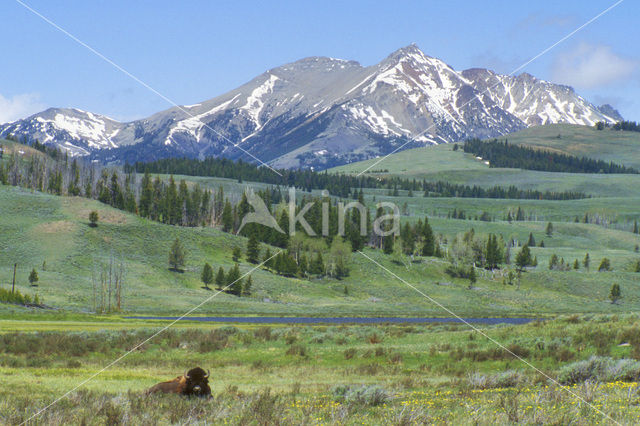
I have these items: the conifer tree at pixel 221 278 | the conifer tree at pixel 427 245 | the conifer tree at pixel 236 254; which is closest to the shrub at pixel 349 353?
the conifer tree at pixel 221 278

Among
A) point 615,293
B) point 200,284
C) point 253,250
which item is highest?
point 253,250

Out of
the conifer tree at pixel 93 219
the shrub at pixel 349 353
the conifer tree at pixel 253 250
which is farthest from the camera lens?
the conifer tree at pixel 253 250

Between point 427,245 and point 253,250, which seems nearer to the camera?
point 253,250

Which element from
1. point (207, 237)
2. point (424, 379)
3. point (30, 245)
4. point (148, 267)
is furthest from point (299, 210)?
point (424, 379)

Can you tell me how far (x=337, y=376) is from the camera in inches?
1098

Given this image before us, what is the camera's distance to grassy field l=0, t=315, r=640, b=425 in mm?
16000

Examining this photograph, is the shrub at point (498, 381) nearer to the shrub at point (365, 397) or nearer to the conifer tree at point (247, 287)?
the shrub at point (365, 397)

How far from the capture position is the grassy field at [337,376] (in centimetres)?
1600

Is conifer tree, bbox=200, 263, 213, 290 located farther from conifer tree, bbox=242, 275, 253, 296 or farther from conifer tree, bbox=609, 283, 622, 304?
conifer tree, bbox=609, 283, 622, 304

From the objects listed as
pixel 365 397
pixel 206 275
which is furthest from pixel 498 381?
pixel 206 275

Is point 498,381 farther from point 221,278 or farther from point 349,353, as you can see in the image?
point 221,278

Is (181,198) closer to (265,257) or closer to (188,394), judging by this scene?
(265,257)

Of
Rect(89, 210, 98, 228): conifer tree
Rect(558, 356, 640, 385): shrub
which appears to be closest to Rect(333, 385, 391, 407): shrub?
Rect(558, 356, 640, 385): shrub

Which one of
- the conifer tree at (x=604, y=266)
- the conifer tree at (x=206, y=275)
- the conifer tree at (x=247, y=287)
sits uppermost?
the conifer tree at (x=604, y=266)
